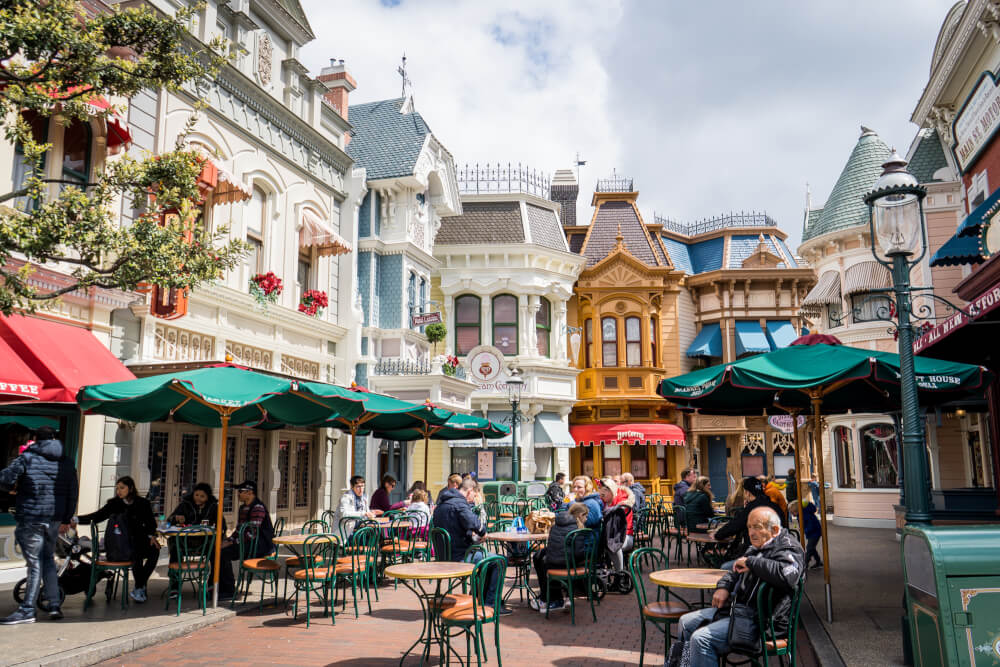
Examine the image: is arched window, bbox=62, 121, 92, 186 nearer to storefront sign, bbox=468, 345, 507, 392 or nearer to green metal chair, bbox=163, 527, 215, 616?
green metal chair, bbox=163, 527, 215, 616

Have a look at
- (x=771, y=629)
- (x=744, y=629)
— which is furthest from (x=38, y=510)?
(x=771, y=629)

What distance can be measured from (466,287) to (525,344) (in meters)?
2.76

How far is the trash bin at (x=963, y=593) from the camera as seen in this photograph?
13.8 ft

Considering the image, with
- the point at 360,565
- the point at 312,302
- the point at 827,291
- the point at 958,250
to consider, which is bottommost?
the point at 360,565

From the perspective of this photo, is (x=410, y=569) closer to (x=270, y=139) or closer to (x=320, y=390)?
(x=320, y=390)

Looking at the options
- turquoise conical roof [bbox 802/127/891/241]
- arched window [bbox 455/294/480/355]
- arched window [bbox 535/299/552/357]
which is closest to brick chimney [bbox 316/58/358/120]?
arched window [bbox 455/294/480/355]

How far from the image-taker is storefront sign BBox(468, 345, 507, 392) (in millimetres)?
20594

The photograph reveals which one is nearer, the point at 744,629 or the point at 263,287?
the point at 744,629

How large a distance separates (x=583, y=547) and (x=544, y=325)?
57.3 ft

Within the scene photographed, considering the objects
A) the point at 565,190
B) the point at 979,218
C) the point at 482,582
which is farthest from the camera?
the point at 565,190

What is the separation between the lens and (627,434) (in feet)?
86.8

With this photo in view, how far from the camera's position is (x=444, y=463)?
74.8 feet

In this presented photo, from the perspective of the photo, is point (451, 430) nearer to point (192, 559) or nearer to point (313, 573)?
point (192, 559)

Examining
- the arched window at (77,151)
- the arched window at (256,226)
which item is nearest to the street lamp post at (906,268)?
the arched window at (77,151)
